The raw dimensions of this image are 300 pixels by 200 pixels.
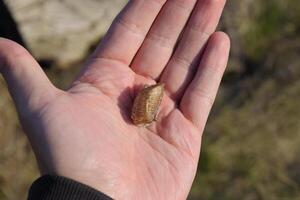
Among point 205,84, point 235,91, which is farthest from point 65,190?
point 235,91

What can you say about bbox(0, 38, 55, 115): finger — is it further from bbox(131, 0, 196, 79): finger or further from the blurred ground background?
the blurred ground background

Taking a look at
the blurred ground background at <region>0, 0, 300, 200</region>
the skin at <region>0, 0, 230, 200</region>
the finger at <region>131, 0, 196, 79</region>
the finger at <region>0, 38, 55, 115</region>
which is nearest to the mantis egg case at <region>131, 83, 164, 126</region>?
the skin at <region>0, 0, 230, 200</region>

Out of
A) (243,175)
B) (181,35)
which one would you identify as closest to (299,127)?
(243,175)

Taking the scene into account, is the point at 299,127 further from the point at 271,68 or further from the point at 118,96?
the point at 118,96

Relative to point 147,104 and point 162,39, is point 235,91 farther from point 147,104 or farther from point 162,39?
point 147,104

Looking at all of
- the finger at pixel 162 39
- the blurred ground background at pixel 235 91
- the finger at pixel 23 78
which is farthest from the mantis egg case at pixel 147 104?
the blurred ground background at pixel 235 91

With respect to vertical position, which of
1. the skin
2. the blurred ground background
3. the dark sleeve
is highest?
the skin

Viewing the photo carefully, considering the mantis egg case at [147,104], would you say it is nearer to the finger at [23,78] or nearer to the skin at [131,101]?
the skin at [131,101]
